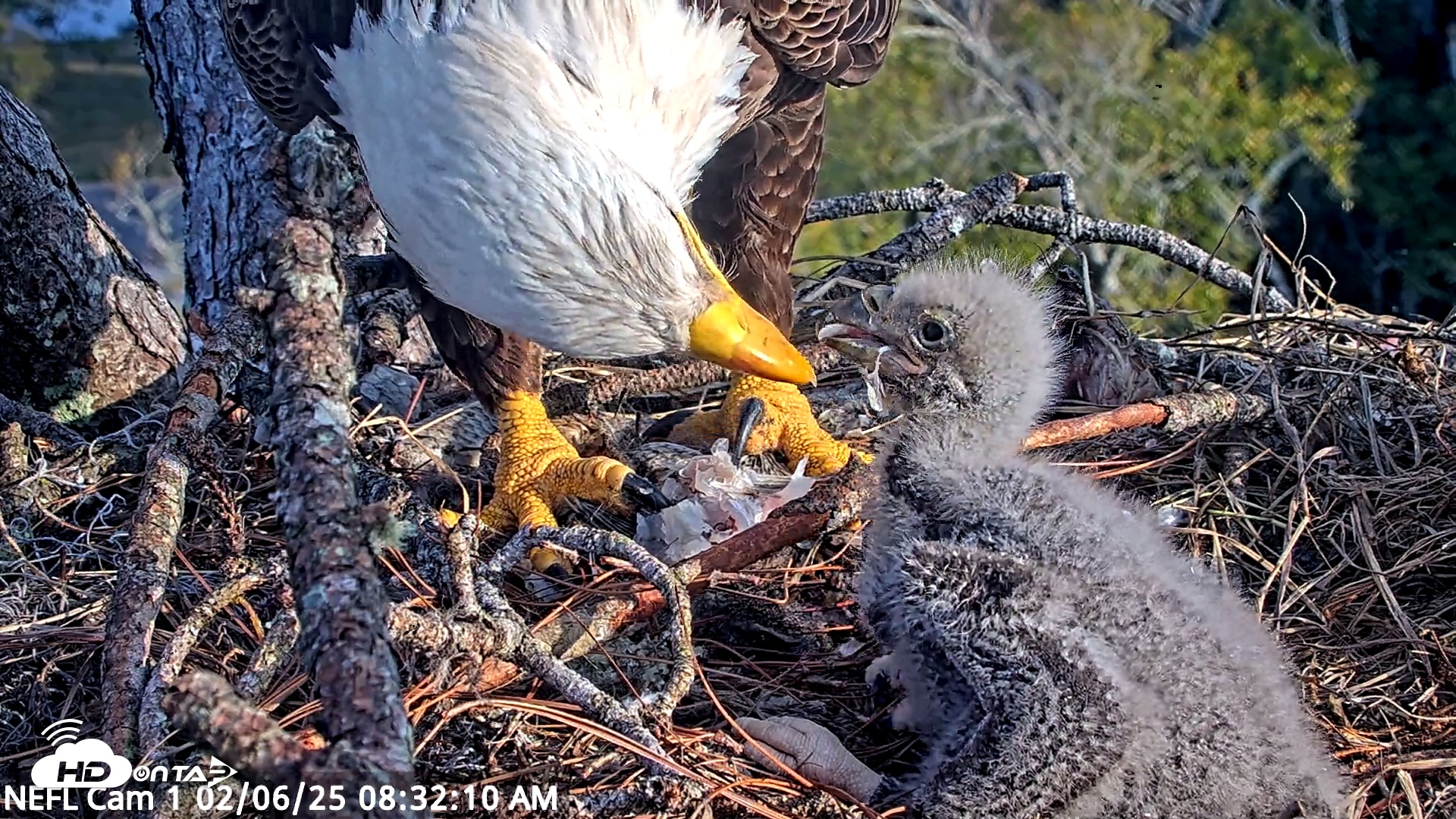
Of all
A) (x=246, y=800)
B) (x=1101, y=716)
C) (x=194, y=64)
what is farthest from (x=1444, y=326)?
(x=194, y=64)

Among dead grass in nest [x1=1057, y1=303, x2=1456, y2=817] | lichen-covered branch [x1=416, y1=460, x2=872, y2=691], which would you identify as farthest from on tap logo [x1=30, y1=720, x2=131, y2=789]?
dead grass in nest [x1=1057, y1=303, x2=1456, y2=817]

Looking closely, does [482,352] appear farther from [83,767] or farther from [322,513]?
[322,513]

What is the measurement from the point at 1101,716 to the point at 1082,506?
44 centimetres

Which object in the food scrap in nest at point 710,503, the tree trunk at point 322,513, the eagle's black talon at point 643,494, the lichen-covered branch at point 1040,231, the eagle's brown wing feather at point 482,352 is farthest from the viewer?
the lichen-covered branch at point 1040,231

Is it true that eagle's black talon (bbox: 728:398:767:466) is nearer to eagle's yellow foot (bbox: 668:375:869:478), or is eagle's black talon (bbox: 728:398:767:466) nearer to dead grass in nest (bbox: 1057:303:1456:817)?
eagle's yellow foot (bbox: 668:375:869:478)

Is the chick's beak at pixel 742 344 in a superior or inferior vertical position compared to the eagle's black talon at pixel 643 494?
superior

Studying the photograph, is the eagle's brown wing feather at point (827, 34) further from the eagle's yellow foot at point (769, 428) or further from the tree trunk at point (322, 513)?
Answer: the tree trunk at point (322, 513)

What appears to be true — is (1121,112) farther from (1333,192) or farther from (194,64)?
(194,64)

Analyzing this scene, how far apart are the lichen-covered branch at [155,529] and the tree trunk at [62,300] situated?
83cm

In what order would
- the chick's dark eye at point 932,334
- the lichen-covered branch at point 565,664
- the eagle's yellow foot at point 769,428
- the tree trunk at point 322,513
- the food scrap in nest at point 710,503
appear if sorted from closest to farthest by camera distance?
the tree trunk at point 322,513 < the lichen-covered branch at point 565,664 < the chick's dark eye at point 932,334 < the food scrap in nest at point 710,503 < the eagle's yellow foot at point 769,428

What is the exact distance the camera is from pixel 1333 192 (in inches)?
377

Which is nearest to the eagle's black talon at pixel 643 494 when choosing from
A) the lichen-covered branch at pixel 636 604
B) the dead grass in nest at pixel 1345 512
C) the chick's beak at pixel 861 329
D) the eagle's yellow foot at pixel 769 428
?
the eagle's yellow foot at pixel 769 428

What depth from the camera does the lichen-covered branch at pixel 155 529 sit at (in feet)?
5.74

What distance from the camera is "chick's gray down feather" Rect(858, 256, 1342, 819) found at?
1.83 meters
